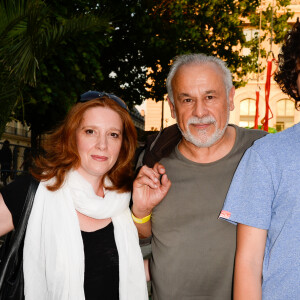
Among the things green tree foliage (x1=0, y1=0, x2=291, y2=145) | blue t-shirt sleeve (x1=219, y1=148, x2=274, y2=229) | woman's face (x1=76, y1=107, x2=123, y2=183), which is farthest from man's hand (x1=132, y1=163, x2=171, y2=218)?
green tree foliage (x1=0, y1=0, x2=291, y2=145)

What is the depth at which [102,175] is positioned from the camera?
2650 millimetres

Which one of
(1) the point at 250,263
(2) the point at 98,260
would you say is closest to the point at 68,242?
(2) the point at 98,260

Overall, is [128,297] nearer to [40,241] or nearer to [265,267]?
[40,241]

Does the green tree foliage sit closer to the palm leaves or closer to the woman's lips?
the palm leaves

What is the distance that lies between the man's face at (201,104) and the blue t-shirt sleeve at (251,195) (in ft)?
2.90

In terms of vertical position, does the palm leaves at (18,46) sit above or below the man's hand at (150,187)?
above

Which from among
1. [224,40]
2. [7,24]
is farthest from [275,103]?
[7,24]

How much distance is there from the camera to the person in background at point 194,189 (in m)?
2.32

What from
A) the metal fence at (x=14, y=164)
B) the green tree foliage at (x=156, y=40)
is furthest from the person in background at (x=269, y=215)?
the green tree foliage at (x=156, y=40)

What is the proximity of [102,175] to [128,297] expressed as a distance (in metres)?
0.80

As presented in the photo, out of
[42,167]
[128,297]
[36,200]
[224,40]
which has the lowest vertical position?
[128,297]

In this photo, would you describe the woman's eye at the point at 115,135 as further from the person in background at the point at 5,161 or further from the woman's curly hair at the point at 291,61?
the person in background at the point at 5,161

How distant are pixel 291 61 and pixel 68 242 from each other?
1584 millimetres

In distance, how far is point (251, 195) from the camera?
5.08ft
